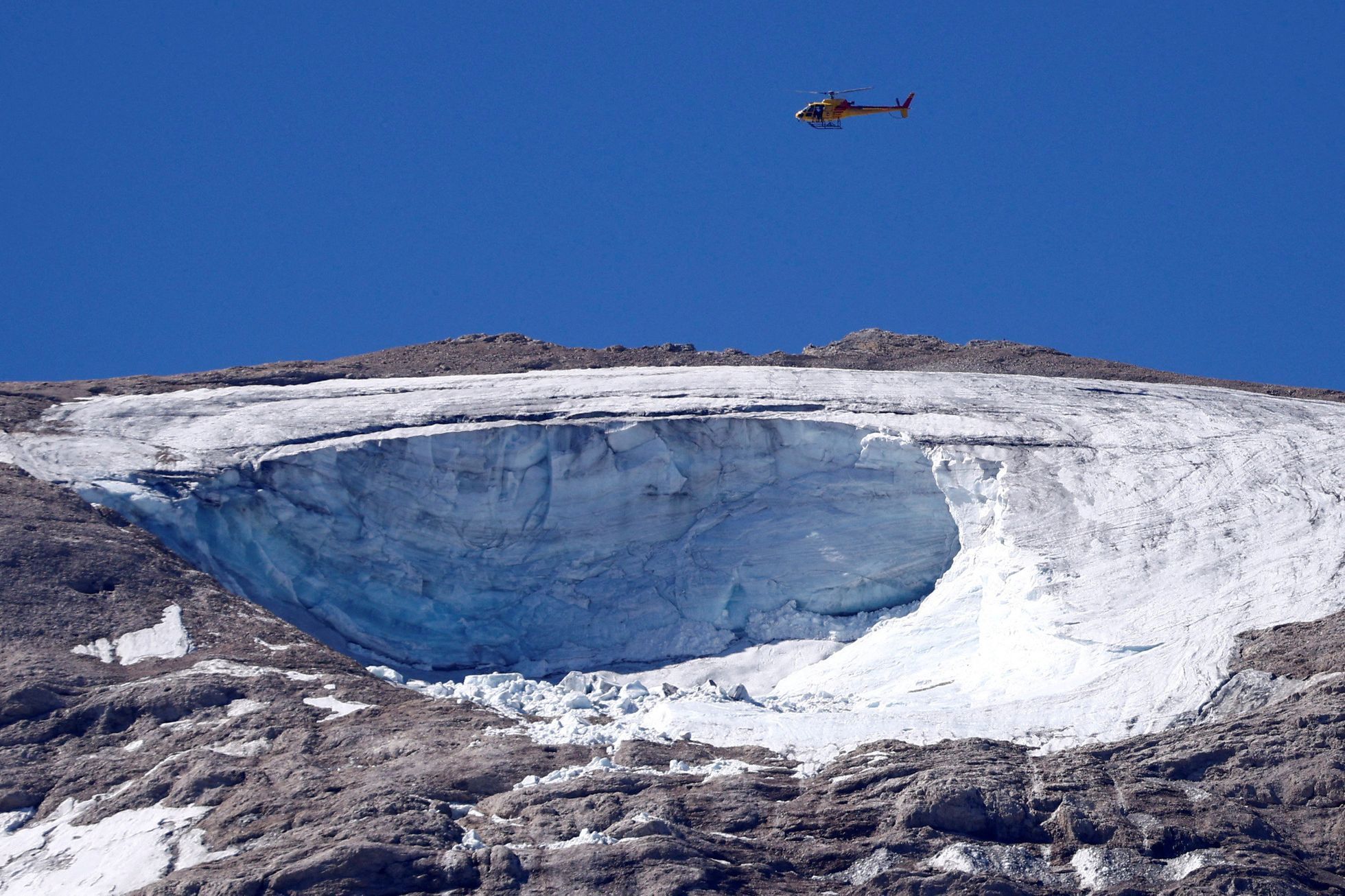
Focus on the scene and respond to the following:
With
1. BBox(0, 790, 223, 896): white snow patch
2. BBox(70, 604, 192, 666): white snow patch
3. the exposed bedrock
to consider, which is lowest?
BBox(0, 790, 223, 896): white snow patch

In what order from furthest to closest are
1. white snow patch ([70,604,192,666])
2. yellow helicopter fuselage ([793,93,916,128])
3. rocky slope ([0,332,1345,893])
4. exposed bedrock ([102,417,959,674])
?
1. yellow helicopter fuselage ([793,93,916,128])
2. exposed bedrock ([102,417,959,674])
3. white snow patch ([70,604,192,666])
4. rocky slope ([0,332,1345,893])

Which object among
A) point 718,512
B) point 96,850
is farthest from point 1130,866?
point 718,512

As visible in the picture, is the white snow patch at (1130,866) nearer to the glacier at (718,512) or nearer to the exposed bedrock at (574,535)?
the glacier at (718,512)

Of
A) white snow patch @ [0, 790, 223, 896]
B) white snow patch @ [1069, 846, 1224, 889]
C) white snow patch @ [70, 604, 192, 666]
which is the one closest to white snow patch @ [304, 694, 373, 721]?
white snow patch @ [70, 604, 192, 666]

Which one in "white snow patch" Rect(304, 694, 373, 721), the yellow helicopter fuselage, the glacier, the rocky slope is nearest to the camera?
the rocky slope

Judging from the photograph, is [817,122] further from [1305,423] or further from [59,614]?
[59,614]

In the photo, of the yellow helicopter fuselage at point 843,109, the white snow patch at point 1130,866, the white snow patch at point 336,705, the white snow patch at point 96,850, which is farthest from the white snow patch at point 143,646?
the yellow helicopter fuselage at point 843,109

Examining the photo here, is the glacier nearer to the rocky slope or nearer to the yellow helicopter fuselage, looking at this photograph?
the rocky slope

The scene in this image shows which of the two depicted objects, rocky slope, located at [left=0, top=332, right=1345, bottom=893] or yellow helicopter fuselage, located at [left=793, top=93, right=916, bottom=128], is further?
yellow helicopter fuselage, located at [left=793, top=93, right=916, bottom=128]
